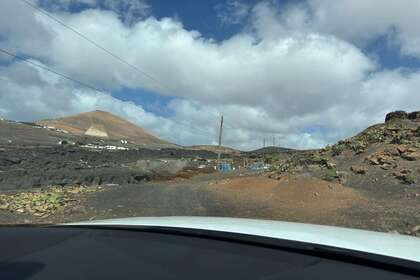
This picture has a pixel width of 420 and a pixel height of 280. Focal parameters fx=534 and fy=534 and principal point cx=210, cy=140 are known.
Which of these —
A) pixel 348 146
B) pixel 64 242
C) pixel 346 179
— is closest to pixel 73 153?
pixel 348 146

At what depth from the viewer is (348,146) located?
33062mm

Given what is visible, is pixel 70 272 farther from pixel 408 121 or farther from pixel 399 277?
pixel 408 121

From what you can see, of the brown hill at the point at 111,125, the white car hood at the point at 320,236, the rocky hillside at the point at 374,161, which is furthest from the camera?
the brown hill at the point at 111,125

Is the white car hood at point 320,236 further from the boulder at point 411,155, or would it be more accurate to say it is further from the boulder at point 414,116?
the boulder at point 414,116

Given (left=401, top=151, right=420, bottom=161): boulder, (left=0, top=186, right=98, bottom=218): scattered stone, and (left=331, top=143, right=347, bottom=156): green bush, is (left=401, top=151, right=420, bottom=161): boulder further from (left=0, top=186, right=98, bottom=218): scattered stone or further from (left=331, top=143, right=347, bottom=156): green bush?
(left=0, top=186, right=98, bottom=218): scattered stone

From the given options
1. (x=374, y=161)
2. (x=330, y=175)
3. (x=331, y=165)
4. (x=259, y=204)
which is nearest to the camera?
(x=259, y=204)

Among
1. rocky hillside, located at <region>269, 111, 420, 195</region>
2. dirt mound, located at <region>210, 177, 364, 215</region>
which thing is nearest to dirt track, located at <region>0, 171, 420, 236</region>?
dirt mound, located at <region>210, 177, 364, 215</region>

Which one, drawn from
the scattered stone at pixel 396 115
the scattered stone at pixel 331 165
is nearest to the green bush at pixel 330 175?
the scattered stone at pixel 331 165

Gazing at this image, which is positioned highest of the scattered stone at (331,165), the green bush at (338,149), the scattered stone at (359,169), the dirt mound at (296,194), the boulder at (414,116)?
the boulder at (414,116)

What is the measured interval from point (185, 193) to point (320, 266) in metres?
22.6

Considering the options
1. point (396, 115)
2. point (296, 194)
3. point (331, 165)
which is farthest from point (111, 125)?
point (296, 194)

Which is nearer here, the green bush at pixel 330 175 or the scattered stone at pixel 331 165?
the green bush at pixel 330 175

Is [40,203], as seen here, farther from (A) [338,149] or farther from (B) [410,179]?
(A) [338,149]

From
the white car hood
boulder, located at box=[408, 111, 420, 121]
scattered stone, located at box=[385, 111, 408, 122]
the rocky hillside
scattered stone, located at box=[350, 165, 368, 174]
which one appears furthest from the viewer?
scattered stone, located at box=[385, 111, 408, 122]
